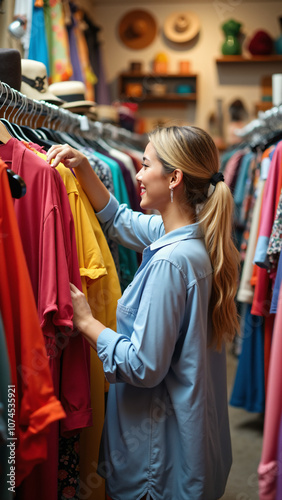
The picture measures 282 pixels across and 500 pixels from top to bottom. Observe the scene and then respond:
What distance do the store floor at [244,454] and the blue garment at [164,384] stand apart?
0.91m

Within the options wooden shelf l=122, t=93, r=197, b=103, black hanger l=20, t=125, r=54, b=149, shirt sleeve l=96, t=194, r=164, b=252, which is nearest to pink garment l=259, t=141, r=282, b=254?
shirt sleeve l=96, t=194, r=164, b=252

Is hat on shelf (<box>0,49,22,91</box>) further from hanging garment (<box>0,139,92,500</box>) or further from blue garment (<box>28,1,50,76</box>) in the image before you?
blue garment (<box>28,1,50,76</box>)

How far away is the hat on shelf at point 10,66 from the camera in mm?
1485

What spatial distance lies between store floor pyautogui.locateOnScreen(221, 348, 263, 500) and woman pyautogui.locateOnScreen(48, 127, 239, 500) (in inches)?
33.6

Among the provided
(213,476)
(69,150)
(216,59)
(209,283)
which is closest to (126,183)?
(69,150)

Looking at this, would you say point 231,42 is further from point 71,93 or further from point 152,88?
point 71,93

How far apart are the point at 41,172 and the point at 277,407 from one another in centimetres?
77

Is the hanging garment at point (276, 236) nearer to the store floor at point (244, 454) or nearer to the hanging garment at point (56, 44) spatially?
the store floor at point (244, 454)

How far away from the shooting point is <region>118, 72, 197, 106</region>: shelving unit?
18.6 ft

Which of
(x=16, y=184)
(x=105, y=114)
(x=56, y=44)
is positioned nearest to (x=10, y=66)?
(x=16, y=184)

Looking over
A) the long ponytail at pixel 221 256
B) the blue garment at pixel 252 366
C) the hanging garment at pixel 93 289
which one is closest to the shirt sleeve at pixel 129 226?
the hanging garment at pixel 93 289

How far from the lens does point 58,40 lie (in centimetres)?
330

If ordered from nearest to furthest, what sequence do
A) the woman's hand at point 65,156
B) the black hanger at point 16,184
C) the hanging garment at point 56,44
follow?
1. the black hanger at point 16,184
2. the woman's hand at point 65,156
3. the hanging garment at point 56,44

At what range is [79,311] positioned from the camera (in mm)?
1324
